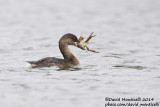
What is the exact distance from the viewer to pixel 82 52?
57.4 ft

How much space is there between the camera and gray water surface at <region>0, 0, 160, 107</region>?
34.7ft

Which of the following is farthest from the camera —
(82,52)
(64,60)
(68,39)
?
(82,52)

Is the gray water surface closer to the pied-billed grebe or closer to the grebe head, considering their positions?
the pied-billed grebe

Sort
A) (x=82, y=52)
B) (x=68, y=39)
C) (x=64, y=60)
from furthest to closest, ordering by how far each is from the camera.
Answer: (x=82, y=52) → (x=68, y=39) → (x=64, y=60)

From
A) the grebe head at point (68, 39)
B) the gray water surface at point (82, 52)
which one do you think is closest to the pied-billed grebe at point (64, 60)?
the grebe head at point (68, 39)

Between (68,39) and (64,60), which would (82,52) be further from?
(64,60)

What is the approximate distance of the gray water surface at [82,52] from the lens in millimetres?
10570

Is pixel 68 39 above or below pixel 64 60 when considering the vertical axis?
above

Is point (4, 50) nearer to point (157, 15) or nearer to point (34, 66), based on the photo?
point (34, 66)

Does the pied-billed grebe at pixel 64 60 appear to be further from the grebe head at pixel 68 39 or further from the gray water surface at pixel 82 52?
the gray water surface at pixel 82 52

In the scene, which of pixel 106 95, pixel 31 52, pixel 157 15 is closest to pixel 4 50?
pixel 31 52

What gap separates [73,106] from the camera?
953 cm

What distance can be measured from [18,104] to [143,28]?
1545cm

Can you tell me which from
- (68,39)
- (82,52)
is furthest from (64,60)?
(82,52)
